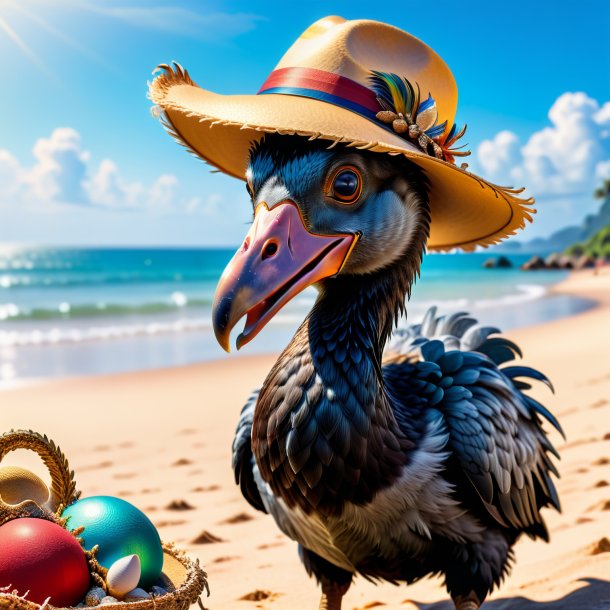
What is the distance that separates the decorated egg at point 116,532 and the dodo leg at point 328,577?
0.49m

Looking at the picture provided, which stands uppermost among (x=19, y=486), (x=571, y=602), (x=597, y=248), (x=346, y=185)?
(x=597, y=248)

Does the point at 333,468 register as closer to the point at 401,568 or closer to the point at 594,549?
the point at 401,568

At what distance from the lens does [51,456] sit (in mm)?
2266

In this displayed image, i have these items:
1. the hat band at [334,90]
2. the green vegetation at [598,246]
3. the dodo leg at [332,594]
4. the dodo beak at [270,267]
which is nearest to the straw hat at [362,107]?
the hat band at [334,90]

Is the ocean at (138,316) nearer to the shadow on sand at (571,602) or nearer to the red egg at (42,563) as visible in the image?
the shadow on sand at (571,602)

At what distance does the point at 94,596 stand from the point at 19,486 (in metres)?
0.40

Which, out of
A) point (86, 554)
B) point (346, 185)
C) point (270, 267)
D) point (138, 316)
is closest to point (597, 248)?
point (138, 316)

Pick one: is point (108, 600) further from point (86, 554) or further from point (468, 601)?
point (468, 601)

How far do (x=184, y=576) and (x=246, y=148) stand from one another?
4.23 ft

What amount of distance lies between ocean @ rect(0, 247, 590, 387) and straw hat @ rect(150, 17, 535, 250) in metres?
3.41

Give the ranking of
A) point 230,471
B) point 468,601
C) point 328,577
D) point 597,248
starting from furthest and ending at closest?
point 597,248 < point 230,471 < point 328,577 < point 468,601

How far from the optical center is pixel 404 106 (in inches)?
89.9

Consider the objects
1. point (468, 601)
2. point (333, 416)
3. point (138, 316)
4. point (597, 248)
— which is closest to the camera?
point (333, 416)

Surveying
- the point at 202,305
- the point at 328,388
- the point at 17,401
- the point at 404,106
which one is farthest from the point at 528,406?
the point at 202,305
